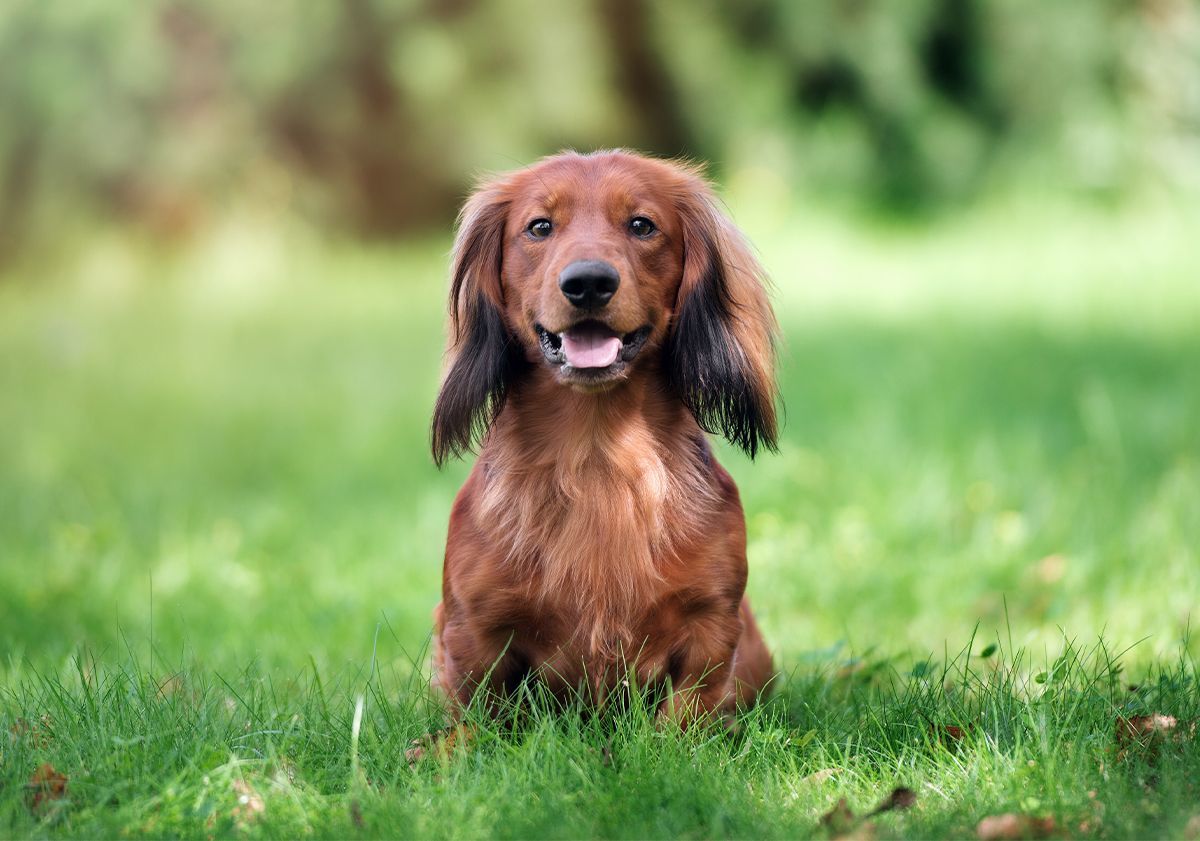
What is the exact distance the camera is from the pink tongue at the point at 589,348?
10.1 feet

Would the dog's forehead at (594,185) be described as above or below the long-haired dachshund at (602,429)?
above

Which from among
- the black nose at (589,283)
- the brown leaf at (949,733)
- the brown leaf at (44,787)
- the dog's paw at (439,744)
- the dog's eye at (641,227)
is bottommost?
the brown leaf at (44,787)

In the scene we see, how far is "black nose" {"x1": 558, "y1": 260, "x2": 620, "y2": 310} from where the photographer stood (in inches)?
118

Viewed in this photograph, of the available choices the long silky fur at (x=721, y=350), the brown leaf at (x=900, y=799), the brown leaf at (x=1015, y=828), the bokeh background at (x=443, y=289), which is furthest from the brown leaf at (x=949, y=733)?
the bokeh background at (x=443, y=289)

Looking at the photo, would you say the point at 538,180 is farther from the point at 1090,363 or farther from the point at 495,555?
the point at 1090,363

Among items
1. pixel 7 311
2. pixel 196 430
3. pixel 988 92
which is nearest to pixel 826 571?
pixel 196 430

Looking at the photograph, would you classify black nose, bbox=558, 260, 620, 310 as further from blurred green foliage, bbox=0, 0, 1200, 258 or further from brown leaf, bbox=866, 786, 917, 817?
blurred green foliage, bbox=0, 0, 1200, 258

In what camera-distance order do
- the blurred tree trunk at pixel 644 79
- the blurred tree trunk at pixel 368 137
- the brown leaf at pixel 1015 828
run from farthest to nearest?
1. the blurred tree trunk at pixel 644 79
2. the blurred tree trunk at pixel 368 137
3. the brown leaf at pixel 1015 828

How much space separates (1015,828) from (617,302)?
1.38 meters

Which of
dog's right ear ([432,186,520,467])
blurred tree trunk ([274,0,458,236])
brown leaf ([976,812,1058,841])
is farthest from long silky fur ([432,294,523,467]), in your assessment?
blurred tree trunk ([274,0,458,236])

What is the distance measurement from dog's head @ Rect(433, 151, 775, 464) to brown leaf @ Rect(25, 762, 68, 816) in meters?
1.19

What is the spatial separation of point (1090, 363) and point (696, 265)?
15.2 feet

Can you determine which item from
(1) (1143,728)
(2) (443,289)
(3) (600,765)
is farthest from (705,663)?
(2) (443,289)

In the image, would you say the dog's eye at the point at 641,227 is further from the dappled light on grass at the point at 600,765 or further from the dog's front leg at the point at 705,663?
the dappled light on grass at the point at 600,765
